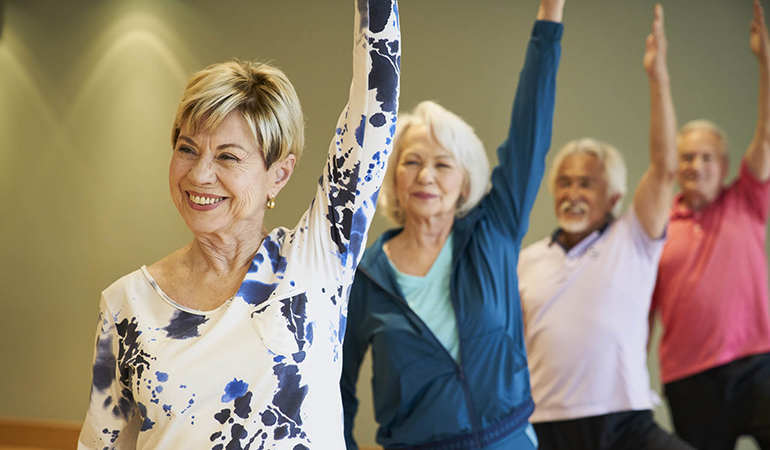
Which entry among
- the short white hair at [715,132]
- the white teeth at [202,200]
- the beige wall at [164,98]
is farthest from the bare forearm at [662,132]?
the white teeth at [202,200]

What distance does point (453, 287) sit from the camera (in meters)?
1.83

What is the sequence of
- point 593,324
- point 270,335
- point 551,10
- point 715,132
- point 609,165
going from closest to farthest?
point 270,335
point 551,10
point 593,324
point 609,165
point 715,132

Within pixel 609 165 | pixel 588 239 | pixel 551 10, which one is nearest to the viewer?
pixel 551 10

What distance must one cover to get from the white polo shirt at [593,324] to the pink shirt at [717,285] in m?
0.55

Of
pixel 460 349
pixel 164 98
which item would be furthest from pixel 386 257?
pixel 164 98

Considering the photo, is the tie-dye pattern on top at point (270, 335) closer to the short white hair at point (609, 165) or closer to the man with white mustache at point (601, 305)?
the man with white mustache at point (601, 305)

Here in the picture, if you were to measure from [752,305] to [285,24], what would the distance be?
10.7 ft

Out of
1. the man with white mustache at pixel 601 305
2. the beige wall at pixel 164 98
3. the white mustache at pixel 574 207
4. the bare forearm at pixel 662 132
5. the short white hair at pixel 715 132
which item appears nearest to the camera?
the man with white mustache at pixel 601 305

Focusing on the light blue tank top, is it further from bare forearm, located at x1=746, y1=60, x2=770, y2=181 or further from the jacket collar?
bare forearm, located at x1=746, y1=60, x2=770, y2=181

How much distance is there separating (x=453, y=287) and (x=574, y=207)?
1183 millimetres

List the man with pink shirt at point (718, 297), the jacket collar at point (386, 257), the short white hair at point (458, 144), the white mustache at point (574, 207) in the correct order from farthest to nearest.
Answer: the man with pink shirt at point (718, 297) < the white mustache at point (574, 207) < the short white hair at point (458, 144) < the jacket collar at point (386, 257)

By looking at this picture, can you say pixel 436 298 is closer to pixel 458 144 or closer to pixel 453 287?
pixel 453 287

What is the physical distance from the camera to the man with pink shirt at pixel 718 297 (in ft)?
9.62

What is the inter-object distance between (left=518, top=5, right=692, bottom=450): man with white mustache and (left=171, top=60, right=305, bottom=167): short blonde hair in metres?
1.77
